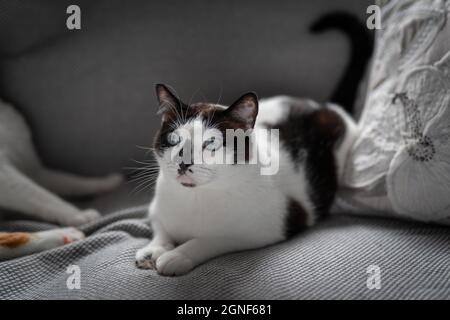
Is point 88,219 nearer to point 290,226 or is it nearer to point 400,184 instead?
point 290,226

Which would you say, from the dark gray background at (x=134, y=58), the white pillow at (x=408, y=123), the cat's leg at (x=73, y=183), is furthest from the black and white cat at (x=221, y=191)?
the cat's leg at (x=73, y=183)

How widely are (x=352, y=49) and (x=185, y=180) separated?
890 millimetres

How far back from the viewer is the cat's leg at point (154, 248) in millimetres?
983

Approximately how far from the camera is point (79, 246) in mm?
1060

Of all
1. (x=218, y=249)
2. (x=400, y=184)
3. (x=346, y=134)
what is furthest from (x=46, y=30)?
(x=400, y=184)

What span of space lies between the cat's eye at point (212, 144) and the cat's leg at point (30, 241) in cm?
49

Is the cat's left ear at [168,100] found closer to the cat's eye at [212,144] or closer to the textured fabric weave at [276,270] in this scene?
the cat's eye at [212,144]

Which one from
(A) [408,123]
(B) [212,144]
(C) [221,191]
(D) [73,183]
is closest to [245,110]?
(B) [212,144]

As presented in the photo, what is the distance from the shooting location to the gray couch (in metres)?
0.97

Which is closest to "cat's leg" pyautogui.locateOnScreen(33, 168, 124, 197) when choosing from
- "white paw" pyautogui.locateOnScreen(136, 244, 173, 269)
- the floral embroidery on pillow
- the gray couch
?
the gray couch

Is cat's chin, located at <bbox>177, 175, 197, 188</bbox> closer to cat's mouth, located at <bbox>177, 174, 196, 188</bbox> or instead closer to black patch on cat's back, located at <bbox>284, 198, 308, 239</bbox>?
cat's mouth, located at <bbox>177, 174, 196, 188</bbox>

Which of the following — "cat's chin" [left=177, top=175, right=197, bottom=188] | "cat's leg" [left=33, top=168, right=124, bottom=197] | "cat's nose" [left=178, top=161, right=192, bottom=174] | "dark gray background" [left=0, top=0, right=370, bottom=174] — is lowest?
"cat's leg" [left=33, top=168, right=124, bottom=197]

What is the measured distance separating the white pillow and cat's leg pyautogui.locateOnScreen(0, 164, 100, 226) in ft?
2.86
